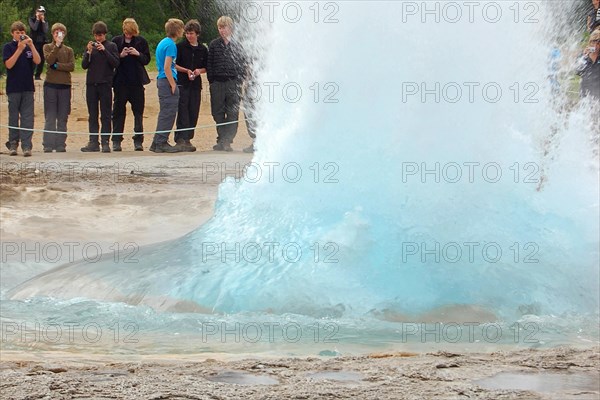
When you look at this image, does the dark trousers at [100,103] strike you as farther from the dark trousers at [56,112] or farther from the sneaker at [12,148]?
the sneaker at [12,148]

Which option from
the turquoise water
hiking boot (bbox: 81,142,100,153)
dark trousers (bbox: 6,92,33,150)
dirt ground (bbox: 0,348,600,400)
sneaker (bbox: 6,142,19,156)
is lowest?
dirt ground (bbox: 0,348,600,400)

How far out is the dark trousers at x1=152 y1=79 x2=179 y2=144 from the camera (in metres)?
12.2

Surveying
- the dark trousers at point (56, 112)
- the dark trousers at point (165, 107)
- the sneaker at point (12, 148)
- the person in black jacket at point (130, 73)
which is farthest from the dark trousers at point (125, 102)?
the sneaker at point (12, 148)

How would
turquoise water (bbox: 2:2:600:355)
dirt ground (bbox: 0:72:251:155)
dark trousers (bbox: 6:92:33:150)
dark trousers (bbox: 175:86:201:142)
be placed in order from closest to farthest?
turquoise water (bbox: 2:2:600:355) < dark trousers (bbox: 6:92:33:150) < dark trousers (bbox: 175:86:201:142) < dirt ground (bbox: 0:72:251:155)

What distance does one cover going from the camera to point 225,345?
229 inches

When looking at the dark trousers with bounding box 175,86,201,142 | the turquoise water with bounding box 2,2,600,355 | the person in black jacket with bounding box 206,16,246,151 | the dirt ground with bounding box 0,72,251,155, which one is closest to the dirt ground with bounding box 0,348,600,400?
the turquoise water with bounding box 2,2,600,355

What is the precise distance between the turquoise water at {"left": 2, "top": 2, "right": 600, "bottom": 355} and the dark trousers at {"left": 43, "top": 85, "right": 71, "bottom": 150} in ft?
17.0

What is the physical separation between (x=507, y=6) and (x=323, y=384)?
10.9 feet

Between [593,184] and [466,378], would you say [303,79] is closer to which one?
[593,184]

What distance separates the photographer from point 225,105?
1248cm

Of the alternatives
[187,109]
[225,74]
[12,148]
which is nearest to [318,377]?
[225,74]

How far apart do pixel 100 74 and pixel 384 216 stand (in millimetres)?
6112

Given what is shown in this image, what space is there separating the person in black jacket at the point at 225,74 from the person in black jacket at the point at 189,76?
0.16m

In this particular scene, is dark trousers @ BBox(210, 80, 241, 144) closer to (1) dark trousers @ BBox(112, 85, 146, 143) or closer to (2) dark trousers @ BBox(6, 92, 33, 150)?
(1) dark trousers @ BBox(112, 85, 146, 143)
